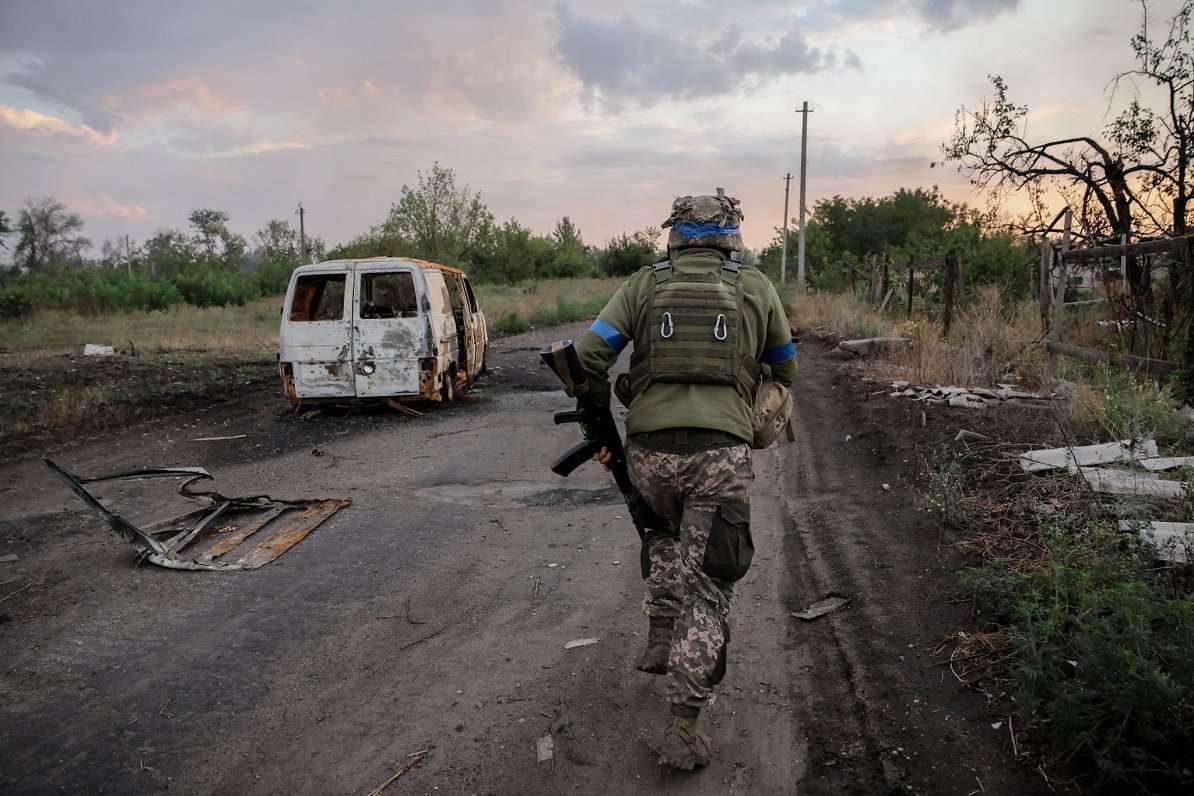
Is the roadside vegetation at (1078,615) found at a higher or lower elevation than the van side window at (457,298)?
lower

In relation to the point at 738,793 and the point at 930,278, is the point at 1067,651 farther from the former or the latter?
the point at 930,278

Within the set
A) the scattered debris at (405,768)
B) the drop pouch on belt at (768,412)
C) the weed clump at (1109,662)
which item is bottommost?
the scattered debris at (405,768)

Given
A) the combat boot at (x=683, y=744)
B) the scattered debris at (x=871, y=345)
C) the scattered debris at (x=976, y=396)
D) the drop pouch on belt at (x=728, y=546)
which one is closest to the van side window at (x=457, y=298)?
the scattered debris at (x=976, y=396)

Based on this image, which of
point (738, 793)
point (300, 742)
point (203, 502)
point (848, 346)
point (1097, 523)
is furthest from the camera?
point (848, 346)

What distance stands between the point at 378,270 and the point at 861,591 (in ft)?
23.1

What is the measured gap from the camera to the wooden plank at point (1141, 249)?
21.1 feet

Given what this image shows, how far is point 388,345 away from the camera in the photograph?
30.4 feet

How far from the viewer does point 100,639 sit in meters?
3.63

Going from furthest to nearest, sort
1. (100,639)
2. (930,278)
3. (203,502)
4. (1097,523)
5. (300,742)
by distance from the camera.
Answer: (930,278)
(203,502)
(1097,523)
(100,639)
(300,742)

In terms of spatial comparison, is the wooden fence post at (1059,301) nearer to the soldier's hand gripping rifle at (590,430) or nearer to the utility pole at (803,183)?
the soldier's hand gripping rifle at (590,430)

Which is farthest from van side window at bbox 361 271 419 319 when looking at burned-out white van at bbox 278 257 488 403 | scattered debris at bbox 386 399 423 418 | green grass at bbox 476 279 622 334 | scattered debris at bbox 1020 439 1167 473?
green grass at bbox 476 279 622 334

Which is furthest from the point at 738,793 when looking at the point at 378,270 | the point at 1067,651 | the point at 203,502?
the point at 378,270

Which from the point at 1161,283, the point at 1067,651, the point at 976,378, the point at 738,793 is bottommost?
the point at 738,793

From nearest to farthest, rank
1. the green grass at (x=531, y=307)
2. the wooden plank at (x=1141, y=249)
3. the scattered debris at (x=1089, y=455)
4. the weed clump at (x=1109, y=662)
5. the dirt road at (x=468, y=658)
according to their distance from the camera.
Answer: the weed clump at (x=1109, y=662)
the dirt road at (x=468, y=658)
the scattered debris at (x=1089, y=455)
the wooden plank at (x=1141, y=249)
the green grass at (x=531, y=307)
